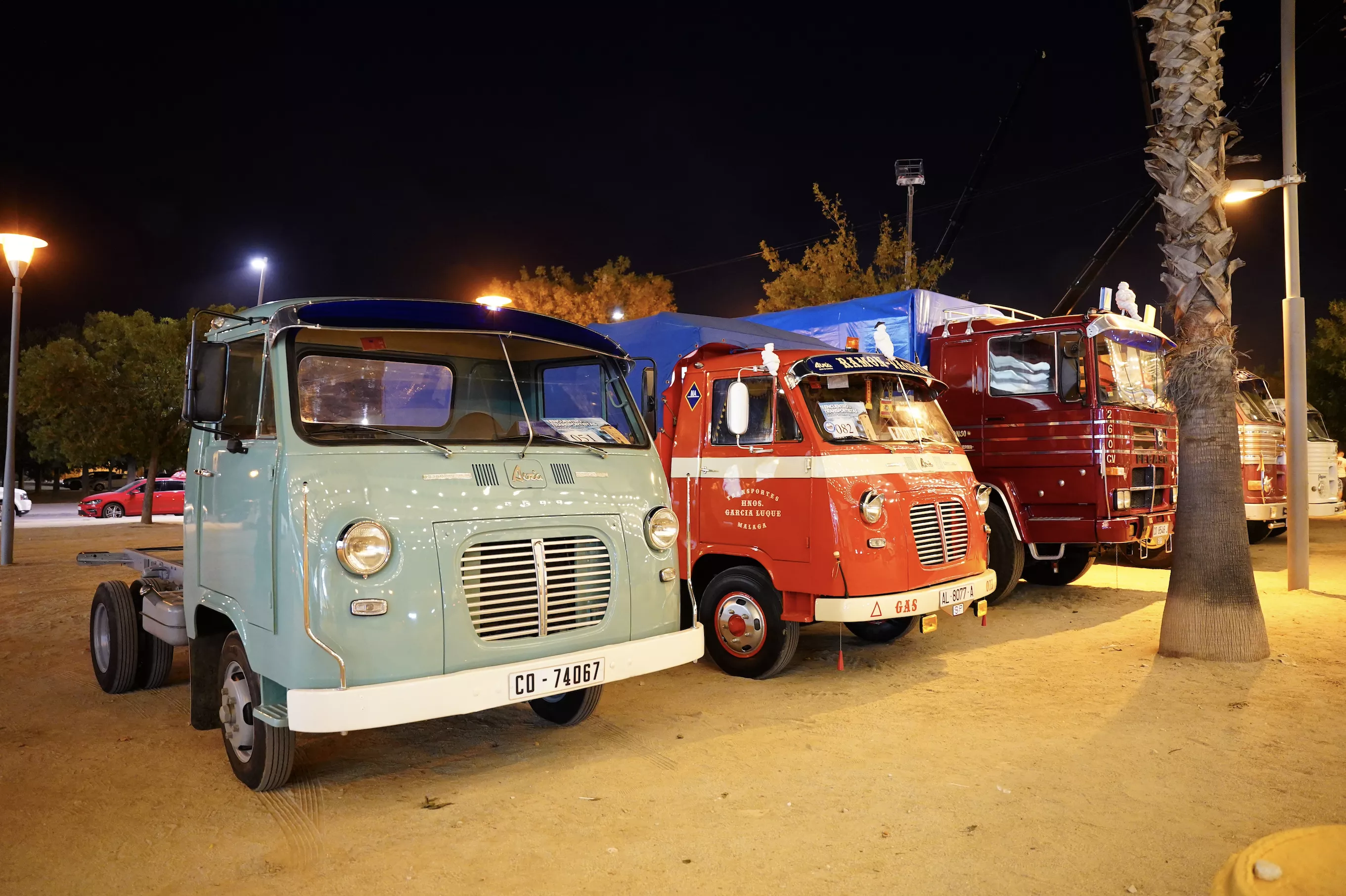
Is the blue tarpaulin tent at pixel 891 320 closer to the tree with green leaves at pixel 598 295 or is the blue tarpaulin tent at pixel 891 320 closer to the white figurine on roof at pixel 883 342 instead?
the white figurine on roof at pixel 883 342

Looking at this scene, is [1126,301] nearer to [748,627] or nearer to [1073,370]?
[1073,370]

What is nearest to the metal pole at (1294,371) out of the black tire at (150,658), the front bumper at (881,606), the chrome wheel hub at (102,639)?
the front bumper at (881,606)

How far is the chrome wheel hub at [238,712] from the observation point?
4730 millimetres

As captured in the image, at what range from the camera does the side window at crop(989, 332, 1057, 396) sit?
9750 millimetres

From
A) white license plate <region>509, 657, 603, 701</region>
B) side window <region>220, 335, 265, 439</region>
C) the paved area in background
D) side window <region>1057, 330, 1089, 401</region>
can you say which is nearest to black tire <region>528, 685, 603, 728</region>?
white license plate <region>509, 657, 603, 701</region>

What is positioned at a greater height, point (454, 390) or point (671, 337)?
point (671, 337)

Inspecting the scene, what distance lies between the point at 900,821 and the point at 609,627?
1.74 m

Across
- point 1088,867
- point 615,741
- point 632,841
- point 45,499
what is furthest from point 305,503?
point 45,499

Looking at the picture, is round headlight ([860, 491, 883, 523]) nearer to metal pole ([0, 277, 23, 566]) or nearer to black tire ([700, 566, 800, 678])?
black tire ([700, 566, 800, 678])

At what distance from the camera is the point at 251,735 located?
4723 mm

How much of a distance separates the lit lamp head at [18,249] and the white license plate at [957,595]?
542 inches

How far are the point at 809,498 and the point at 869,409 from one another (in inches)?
40.4

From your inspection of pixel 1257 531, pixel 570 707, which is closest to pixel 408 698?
pixel 570 707

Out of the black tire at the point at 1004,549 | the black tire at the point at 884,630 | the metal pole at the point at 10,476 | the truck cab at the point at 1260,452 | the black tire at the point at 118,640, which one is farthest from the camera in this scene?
the truck cab at the point at 1260,452
